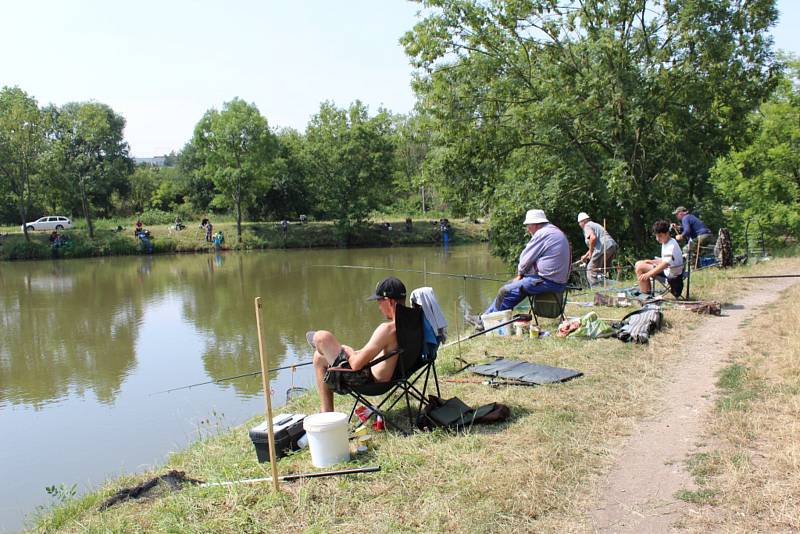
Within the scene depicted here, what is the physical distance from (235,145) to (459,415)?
32543mm

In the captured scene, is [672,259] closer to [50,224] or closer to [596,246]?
[596,246]

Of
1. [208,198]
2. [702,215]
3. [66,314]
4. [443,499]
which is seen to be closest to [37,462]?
[443,499]

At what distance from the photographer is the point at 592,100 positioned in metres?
13.1

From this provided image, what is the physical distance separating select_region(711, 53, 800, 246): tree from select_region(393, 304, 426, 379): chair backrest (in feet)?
53.6

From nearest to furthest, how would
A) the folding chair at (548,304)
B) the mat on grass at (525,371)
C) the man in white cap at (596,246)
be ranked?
1. the mat on grass at (525,371)
2. the folding chair at (548,304)
3. the man in white cap at (596,246)

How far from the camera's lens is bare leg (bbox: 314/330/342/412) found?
4.22m

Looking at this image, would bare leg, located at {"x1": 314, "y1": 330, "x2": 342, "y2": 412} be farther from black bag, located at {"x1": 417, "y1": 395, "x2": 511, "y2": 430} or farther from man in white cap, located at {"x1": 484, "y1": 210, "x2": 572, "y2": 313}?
man in white cap, located at {"x1": 484, "y1": 210, "x2": 572, "y2": 313}

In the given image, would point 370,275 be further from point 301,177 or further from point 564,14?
point 301,177

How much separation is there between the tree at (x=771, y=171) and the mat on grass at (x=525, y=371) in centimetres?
1486

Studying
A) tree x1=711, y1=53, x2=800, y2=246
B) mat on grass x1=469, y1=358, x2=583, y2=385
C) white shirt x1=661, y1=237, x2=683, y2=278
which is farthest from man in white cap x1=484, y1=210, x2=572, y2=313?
tree x1=711, y1=53, x2=800, y2=246

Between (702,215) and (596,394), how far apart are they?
41.5 ft

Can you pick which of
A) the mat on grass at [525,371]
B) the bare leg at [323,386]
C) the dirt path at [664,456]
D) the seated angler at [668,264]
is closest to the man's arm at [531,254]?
the mat on grass at [525,371]

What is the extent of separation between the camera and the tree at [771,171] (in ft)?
59.2

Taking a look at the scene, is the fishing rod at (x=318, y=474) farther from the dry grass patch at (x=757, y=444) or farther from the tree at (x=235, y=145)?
the tree at (x=235, y=145)
